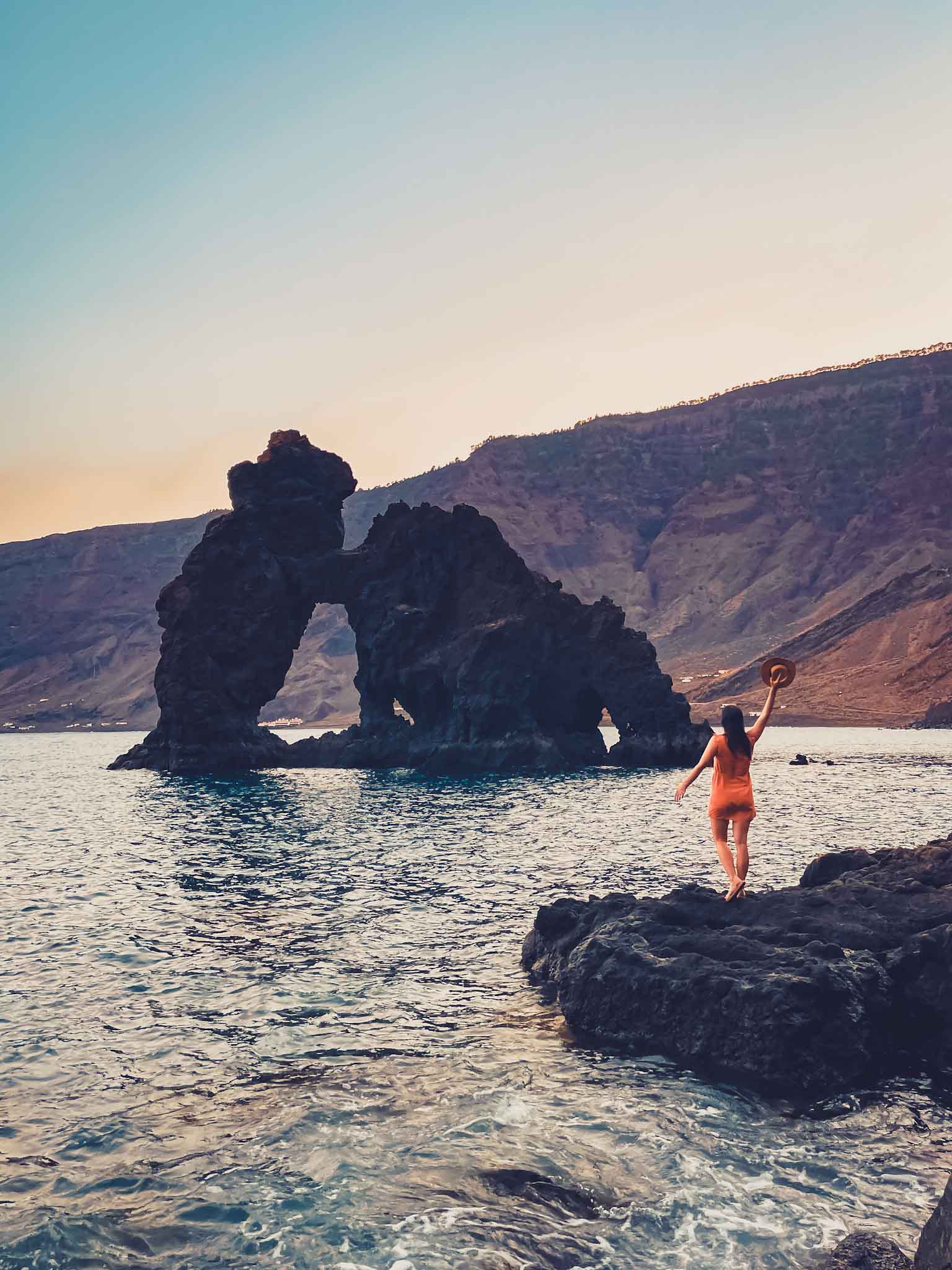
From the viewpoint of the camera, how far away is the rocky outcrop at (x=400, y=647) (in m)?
77.6

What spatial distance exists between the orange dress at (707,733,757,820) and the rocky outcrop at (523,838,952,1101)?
1.73m

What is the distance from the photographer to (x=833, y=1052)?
12.2 meters

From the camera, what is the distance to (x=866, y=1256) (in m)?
7.92

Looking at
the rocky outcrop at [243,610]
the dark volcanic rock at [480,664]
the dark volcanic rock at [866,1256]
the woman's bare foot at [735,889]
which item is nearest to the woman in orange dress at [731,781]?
the woman's bare foot at [735,889]

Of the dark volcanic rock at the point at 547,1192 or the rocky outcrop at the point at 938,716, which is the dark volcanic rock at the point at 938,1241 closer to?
the dark volcanic rock at the point at 547,1192

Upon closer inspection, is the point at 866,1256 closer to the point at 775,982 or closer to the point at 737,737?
the point at 775,982

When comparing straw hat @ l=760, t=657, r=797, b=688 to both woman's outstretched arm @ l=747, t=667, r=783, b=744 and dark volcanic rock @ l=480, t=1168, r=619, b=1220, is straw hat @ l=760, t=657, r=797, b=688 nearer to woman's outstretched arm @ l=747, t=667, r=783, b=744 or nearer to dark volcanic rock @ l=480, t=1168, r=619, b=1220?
woman's outstretched arm @ l=747, t=667, r=783, b=744

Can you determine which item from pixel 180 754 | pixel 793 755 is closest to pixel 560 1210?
pixel 180 754

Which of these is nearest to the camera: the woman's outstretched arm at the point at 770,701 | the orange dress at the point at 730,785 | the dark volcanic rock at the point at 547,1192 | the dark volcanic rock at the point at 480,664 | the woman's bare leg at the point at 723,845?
the dark volcanic rock at the point at 547,1192

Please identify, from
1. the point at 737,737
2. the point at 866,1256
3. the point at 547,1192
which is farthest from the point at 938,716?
the point at 866,1256

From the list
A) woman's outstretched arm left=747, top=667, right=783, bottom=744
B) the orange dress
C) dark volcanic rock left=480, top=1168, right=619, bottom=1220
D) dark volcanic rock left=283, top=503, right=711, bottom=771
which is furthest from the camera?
dark volcanic rock left=283, top=503, right=711, bottom=771

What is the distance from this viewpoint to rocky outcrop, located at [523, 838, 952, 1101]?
12250 mm

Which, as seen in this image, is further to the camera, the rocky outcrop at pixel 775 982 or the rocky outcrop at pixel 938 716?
the rocky outcrop at pixel 938 716

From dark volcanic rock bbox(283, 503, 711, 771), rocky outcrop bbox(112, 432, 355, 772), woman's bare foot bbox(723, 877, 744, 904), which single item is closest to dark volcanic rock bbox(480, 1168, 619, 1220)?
woman's bare foot bbox(723, 877, 744, 904)
